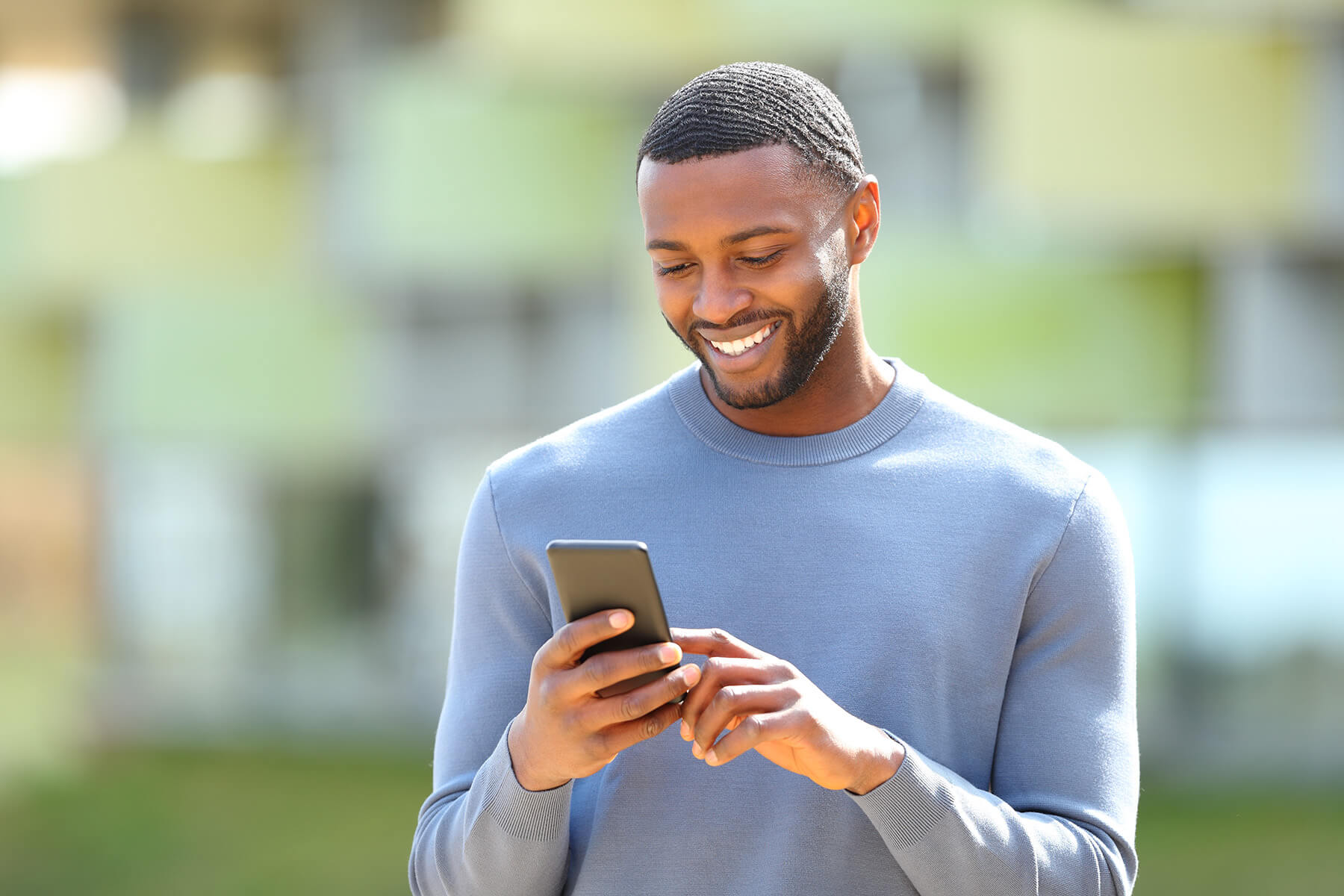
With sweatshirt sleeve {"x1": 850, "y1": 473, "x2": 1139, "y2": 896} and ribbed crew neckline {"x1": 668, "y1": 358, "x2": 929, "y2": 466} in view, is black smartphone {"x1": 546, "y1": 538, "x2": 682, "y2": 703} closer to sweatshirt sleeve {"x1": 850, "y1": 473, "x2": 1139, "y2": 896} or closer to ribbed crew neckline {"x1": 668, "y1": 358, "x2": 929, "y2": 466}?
sweatshirt sleeve {"x1": 850, "y1": 473, "x2": 1139, "y2": 896}

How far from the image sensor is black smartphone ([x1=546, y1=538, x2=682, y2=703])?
206 cm

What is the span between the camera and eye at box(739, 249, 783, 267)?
239 centimetres

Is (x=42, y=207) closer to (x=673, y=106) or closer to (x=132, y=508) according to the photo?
(x=132, y=508)

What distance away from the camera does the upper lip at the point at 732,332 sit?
240cm

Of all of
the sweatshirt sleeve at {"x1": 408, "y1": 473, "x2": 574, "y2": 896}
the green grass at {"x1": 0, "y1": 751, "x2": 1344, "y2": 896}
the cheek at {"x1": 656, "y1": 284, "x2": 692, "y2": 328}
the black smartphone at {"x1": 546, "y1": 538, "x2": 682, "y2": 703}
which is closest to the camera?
the black smartphone at {"x1": 546, "y1": 538, "x2": 682, "y2": 703}

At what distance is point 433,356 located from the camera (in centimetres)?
1432

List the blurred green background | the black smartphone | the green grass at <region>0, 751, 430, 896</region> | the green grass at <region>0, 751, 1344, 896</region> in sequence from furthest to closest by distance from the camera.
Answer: the green grass at <region>0, 751, 430, 896</region> < the blurred green background < the green grass at <region>0, 751, 1344, 896</region> < the black smartphone

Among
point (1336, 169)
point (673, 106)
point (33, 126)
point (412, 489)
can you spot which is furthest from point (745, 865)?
point (33, 126)

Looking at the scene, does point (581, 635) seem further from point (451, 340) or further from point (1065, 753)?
point (451, 340)

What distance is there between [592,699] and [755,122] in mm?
783

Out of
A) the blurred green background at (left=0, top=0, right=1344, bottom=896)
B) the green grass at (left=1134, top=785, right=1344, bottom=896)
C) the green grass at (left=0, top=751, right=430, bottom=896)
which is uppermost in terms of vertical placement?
the blurred green background at (left=0, top=0, right=1344, bottom=896)

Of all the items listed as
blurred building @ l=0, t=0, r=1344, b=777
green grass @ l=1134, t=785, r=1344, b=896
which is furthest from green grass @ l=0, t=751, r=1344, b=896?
blurred building @ l=0, t=0, r=1344, b=777

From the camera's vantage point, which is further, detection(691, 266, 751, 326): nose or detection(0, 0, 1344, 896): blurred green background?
detection(0, 0, 1344, 896): blurred green background

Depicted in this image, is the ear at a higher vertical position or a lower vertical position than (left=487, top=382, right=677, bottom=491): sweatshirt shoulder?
higher
